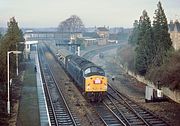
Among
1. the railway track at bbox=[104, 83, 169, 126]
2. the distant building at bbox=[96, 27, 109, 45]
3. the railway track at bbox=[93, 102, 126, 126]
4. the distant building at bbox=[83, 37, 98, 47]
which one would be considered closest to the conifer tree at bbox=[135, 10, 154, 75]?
the railway track at bbox=[104, 83, 169, 126]

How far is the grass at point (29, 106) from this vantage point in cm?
2330

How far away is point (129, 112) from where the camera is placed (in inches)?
1081

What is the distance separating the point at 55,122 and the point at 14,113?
4.29 metres

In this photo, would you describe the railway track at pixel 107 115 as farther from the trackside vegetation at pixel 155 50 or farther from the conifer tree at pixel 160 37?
the conifer tree at pixel 160 37

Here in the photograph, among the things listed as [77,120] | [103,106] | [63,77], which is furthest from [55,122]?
[63,77]

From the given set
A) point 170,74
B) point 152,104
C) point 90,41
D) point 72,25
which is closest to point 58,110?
point 152,104

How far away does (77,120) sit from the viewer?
82.0ft

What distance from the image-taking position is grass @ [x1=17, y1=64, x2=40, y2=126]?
23303 mm

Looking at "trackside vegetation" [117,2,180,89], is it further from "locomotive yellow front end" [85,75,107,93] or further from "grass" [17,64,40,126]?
"grass" [17,64,40,126]

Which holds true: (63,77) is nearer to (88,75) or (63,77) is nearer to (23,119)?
(88,75)

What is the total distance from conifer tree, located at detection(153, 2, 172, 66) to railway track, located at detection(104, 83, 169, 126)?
10.1m

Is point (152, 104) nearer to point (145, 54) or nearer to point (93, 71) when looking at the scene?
point (93, 71)

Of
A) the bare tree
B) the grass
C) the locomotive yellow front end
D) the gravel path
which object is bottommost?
the gravel path

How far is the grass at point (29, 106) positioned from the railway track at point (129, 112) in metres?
6.17
